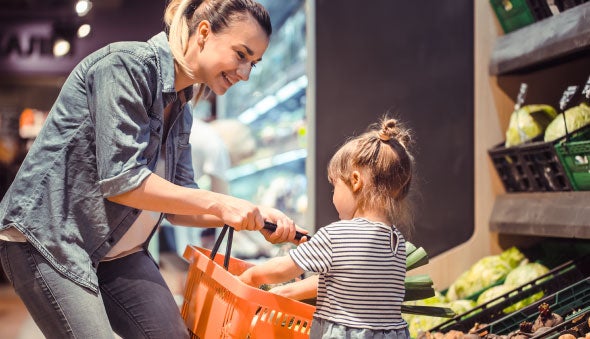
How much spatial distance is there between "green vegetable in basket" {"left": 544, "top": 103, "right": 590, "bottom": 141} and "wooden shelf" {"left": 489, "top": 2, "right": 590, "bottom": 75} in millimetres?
217

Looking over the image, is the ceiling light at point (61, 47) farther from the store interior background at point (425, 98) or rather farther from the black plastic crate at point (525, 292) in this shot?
the black plastic crate at point (525, 292)

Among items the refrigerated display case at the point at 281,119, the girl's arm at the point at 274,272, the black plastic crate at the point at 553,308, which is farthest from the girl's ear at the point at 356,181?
the refrigerated display case at the point at 281,119

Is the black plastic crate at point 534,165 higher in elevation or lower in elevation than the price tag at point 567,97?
lower

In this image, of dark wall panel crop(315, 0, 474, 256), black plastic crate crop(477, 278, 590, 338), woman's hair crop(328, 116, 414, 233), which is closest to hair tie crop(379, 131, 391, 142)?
woman's hair crop(328, 116, 414, 233)

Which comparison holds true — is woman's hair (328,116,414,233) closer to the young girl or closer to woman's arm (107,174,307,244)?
the young girl

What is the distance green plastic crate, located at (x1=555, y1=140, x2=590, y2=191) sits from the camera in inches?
112

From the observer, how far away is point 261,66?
8234 millimetres

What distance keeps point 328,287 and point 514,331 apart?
901 millimetres

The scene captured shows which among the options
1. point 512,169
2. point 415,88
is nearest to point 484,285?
point 512,169

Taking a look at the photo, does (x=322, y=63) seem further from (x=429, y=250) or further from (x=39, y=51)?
(x=39, y=51)

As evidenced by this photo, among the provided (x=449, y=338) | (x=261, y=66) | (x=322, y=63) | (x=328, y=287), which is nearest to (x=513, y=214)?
(x=449, y=338)

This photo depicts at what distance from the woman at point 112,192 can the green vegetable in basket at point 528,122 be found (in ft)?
5.05

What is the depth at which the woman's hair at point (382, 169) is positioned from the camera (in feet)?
7.09

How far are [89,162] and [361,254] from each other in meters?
0.74
